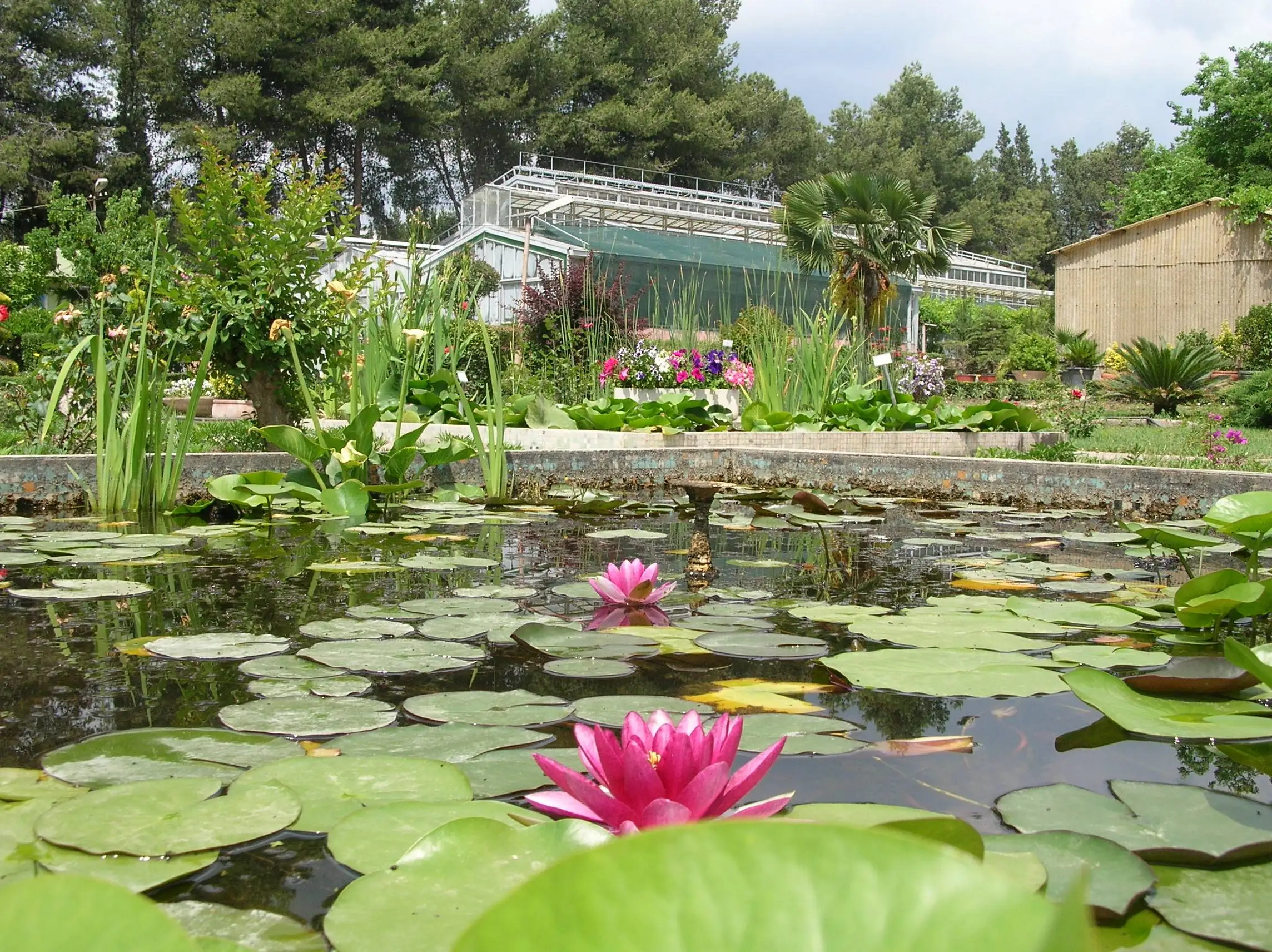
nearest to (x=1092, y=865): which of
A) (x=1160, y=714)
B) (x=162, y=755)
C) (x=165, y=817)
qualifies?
(x=1160, y=714)

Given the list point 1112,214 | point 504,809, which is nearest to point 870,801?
point 504,809

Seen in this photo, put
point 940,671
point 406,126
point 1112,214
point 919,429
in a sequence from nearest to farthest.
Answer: point 940,671
point 919,429
point 406,126
point 1112,214

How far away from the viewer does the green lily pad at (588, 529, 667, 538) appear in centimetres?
328

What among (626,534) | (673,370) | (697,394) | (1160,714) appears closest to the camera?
(1160,714)

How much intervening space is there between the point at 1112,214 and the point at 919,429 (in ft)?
178

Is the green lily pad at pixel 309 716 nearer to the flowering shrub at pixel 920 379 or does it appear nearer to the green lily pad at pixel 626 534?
the green lily pad at pixel 626 534

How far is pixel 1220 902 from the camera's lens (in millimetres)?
840

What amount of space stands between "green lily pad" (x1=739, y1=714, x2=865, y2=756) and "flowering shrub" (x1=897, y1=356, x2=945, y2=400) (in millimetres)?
8049

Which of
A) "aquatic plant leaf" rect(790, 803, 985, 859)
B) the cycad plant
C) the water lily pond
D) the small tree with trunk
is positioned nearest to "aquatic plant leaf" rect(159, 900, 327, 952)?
the water lily pond

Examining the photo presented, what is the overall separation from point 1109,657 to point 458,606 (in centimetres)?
123

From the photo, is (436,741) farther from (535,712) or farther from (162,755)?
(162,755)

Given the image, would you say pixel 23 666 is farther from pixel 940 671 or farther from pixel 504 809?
pixel 940 671

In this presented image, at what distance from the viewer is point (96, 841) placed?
0.91m

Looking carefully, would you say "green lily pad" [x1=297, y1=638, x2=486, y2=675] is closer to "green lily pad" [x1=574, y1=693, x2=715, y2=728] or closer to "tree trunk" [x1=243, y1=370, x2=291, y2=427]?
"green lily pad" [x1=574, y1=693, x2=715, y2=728]
